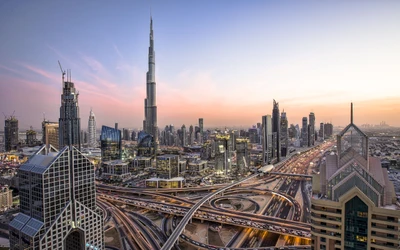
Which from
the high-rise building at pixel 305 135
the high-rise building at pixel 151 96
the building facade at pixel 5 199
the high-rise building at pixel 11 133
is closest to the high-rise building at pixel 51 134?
the high-rise building at pixel 11 133

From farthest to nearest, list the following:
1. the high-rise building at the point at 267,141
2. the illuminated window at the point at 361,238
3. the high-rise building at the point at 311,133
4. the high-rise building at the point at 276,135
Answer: the high-rise building at the point at 311,133
the high-rise building at the point at 276,135
the high-rise building at the point at 267,141
the illuminated window at the point at 361,238

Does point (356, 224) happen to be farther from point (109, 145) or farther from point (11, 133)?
point (11, 133)

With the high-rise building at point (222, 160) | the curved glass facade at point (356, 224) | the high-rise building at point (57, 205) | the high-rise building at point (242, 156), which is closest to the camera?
the curved glass facade at point (356, 224)

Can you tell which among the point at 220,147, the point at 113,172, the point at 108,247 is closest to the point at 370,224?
the point at 108,247

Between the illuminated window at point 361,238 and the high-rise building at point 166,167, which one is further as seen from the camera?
the high-rise building at point 166,167

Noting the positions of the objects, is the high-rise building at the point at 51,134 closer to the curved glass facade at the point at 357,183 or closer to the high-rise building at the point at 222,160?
the high-rise building at the point at 222,160
